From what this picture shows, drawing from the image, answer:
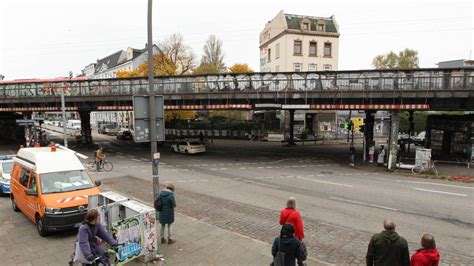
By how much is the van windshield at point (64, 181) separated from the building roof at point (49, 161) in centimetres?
16

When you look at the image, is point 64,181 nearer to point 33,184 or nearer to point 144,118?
point 33,184

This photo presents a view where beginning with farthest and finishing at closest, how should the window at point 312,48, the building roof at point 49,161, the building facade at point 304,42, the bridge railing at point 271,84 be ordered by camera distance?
the window at point 312,48, the building facade at point 304,42, the bridge railing at point 271,84, the building roof at point 49,161

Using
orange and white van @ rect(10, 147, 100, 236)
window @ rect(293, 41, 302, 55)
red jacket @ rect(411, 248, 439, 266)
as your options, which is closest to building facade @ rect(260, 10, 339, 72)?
window @ rect(293, 41, 302, 55)

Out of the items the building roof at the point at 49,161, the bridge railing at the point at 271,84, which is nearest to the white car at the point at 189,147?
the bridge railing at the point at 271,84

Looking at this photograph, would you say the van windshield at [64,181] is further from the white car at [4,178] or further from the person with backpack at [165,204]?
the white car at [4,178]

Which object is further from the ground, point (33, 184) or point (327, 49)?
point (327, 49)

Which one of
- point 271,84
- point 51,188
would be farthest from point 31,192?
point 271,84

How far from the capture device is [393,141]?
22.1 m

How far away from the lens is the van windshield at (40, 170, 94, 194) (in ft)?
29.4

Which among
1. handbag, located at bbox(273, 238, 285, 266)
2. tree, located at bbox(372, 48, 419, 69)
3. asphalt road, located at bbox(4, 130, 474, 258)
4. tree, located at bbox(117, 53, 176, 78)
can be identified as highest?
tree, located at bbox(372, 48, 419, 69)

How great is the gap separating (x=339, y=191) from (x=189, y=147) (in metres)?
17.4

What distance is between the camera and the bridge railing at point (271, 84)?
821 inches

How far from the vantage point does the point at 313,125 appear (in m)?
47.8

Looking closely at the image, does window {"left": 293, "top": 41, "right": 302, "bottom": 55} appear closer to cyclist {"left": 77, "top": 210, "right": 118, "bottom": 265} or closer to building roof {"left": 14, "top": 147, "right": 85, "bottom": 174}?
building roof {"left": 14, "top": 147, "right": 85, "bottom": 174}
